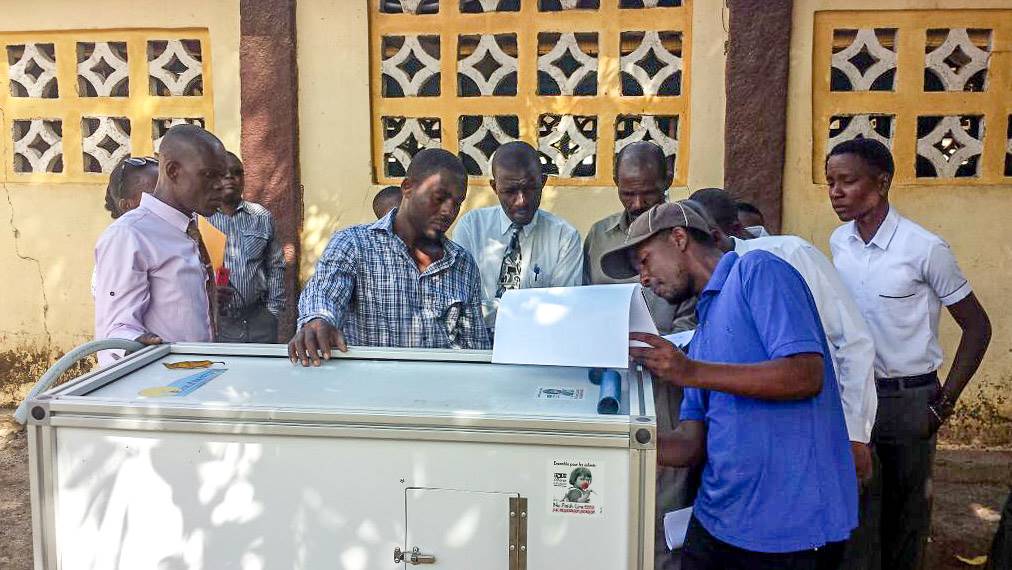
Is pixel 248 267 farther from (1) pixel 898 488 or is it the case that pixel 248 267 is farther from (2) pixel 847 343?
(1) pixel 898 488

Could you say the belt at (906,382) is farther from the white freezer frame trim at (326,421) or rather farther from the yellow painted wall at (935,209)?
the yellow painted wall at (935,209)

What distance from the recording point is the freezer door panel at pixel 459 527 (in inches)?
69.6

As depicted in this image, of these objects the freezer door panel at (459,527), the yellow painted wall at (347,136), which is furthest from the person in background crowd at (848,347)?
the yellow painted wall at (347,136)

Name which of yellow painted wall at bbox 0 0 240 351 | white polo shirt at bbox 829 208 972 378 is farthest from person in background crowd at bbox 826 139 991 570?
yellow painted wall at bbox 0 0 240 351

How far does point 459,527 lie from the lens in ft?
5.87

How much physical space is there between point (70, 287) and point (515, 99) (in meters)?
3.05

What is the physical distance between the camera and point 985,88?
4.65 meters

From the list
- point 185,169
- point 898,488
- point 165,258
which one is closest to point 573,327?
point 165,258

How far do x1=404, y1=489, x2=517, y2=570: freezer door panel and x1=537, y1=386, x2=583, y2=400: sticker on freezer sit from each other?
28cm

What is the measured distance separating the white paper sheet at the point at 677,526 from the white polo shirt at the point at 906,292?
1.13 meters

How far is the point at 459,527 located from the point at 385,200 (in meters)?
3.13

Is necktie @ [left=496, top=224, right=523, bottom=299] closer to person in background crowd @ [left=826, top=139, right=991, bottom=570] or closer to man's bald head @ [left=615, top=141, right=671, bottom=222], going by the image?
man's bald head @ [left=615, top=141, right=671, bottom=222]


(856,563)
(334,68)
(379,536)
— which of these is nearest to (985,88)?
(856,563)

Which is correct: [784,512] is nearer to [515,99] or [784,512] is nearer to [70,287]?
[515,99]
